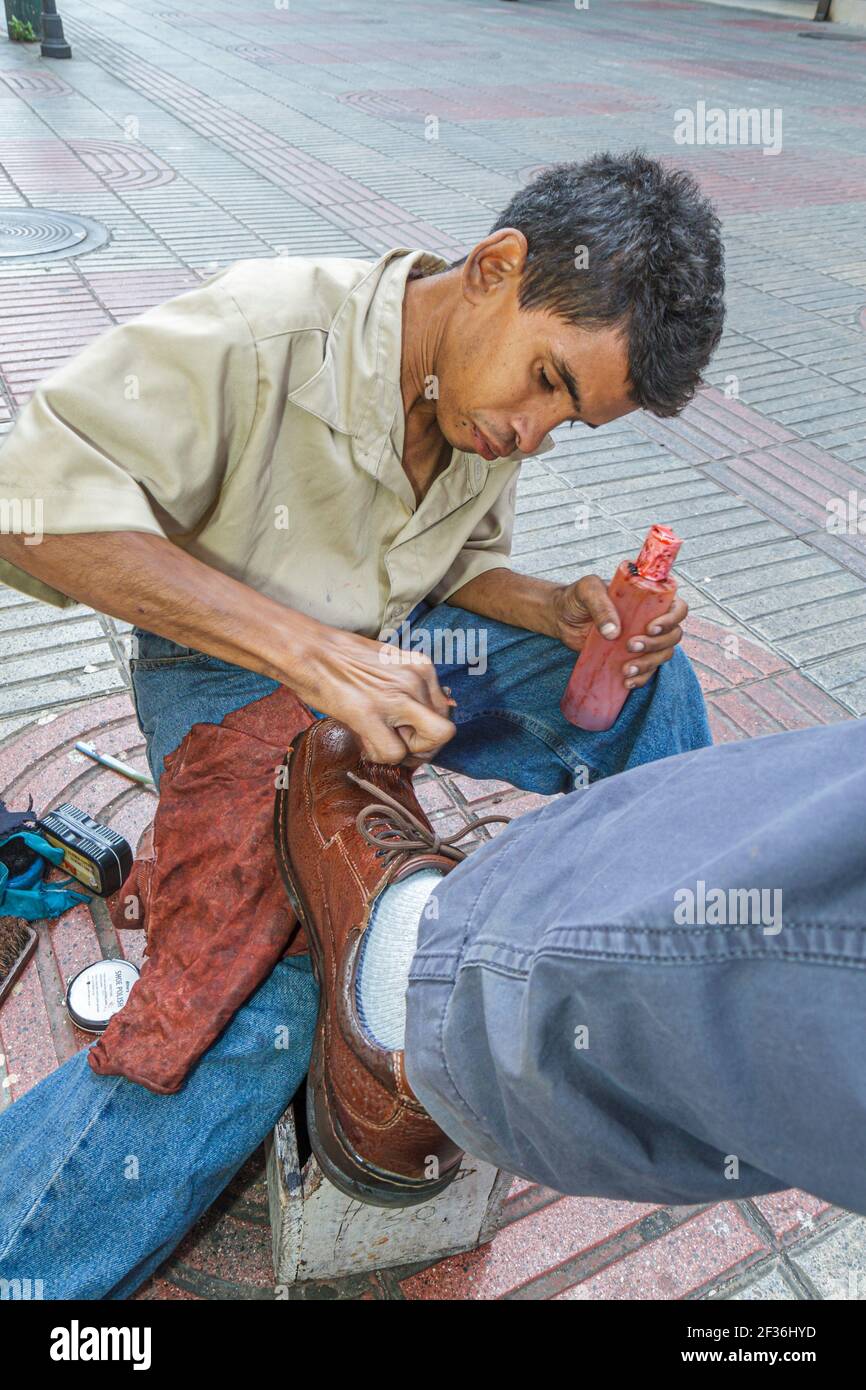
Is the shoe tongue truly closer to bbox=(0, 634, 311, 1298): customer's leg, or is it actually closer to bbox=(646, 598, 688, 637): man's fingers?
bbox=(0, 634, 311, 1298): customer's leg

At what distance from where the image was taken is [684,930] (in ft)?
3.12

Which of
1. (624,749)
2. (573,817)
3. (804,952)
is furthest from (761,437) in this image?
(804,952)

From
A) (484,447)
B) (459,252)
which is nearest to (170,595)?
(484,447)

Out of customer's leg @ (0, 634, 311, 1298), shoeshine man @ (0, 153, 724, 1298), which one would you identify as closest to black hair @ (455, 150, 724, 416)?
shoeshine man @ (0, 153, 724, 1298)

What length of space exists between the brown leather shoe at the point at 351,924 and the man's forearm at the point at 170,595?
207mm

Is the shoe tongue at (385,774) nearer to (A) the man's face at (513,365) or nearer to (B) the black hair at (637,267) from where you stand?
(A) the man's face at (513,365)

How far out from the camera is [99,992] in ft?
6.66

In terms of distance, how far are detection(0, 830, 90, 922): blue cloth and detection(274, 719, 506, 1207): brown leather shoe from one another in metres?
0.71

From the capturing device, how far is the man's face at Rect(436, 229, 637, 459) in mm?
1685

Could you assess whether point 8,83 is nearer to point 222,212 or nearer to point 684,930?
point 222,212

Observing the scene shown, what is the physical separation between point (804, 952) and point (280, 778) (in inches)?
43.9

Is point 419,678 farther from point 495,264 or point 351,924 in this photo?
point 495,264

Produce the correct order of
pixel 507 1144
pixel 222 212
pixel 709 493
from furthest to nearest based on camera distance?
pixel 222 212
pixel 709 493
pixel 507 1144

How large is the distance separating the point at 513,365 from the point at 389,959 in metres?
1.00
